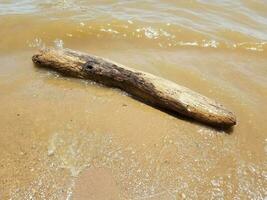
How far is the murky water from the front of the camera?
10.7 ft

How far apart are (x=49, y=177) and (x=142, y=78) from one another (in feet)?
4.90

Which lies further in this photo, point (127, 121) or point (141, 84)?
point (141, 84)

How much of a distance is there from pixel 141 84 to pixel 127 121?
48 centimetres

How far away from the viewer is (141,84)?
4.12 meters

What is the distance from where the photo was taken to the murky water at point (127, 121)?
3.28 metres

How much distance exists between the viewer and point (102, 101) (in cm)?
415

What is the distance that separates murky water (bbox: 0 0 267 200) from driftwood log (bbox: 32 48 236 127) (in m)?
0.10

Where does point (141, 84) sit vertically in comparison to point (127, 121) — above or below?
above

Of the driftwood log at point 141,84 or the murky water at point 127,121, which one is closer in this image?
the murky water at point 127,121

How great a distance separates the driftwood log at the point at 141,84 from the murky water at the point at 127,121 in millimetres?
101

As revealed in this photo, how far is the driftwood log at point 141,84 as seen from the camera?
12.7ft

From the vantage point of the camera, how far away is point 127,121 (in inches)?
153

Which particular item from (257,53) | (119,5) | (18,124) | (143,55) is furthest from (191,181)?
(119,5)

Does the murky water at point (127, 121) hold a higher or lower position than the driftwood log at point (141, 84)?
lower
